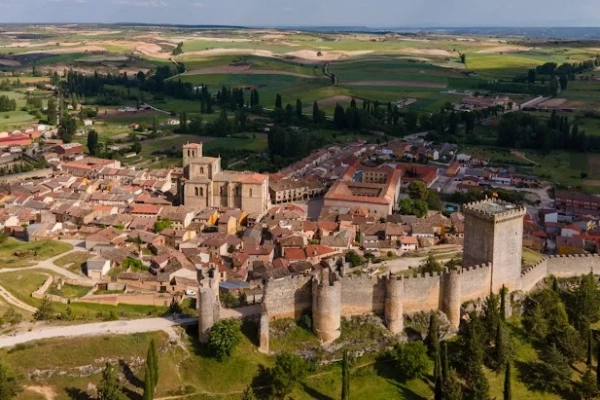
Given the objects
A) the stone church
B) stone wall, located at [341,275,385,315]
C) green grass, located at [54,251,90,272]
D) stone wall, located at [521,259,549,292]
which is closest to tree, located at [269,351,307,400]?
stone wall, located at [341,275,385,315]

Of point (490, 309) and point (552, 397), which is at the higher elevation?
point (490, 309)

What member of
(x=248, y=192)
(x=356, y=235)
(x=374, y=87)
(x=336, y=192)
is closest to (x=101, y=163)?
(x=248, y=192)

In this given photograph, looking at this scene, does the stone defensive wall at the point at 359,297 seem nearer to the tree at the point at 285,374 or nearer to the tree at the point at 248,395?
the tree at the point at 285,374

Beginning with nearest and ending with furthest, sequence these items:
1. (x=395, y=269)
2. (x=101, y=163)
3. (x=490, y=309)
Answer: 1. (x=490, y=309)
2. (x=395, y=269)
3. (x=101, y=163)

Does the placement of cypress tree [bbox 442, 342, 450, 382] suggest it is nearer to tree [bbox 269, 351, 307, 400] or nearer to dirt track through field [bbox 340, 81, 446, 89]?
tree [bbox 269, 351, 307, 400]

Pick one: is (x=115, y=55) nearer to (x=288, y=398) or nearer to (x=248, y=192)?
(x=248, y=192)

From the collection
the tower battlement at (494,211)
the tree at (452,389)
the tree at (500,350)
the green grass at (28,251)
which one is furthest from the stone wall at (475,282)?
the green grass at (28,251)
